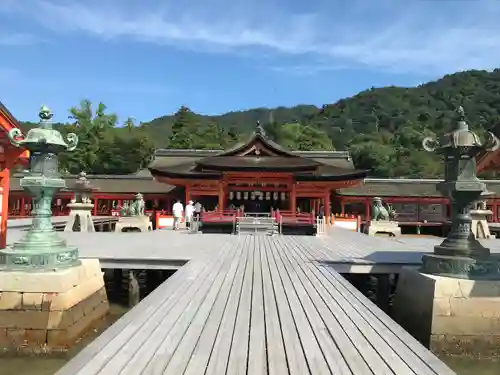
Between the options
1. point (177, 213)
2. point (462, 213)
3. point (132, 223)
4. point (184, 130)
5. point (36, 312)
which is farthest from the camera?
point (184, 130)

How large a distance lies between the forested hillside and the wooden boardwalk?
18.3 meters

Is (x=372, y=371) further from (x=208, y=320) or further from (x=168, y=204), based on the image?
(x=168, y=204)

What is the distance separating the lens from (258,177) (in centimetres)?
2425

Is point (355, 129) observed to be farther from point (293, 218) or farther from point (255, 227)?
point (255, 227)

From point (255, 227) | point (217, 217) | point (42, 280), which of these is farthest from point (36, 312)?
point (217, 217)

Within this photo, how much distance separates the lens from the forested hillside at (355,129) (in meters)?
52.2

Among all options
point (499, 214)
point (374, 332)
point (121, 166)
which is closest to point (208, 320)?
point (374, 332)

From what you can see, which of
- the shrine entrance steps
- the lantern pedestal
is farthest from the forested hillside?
the shrine entrance steps

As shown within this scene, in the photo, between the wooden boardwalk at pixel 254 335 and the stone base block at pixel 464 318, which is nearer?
the wooden boardwalk at pixel 254 335

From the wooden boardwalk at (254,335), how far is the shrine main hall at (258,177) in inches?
570

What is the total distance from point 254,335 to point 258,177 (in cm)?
1920

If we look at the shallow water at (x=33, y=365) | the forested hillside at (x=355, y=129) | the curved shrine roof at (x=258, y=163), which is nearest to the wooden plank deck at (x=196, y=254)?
the shallow water at (x=33, y=365)

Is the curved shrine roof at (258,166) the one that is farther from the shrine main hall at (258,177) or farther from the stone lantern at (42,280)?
the stone lantern at (42,280)

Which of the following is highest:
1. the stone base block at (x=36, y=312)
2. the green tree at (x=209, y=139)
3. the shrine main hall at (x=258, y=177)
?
the green tree at (x=209, y=139)
